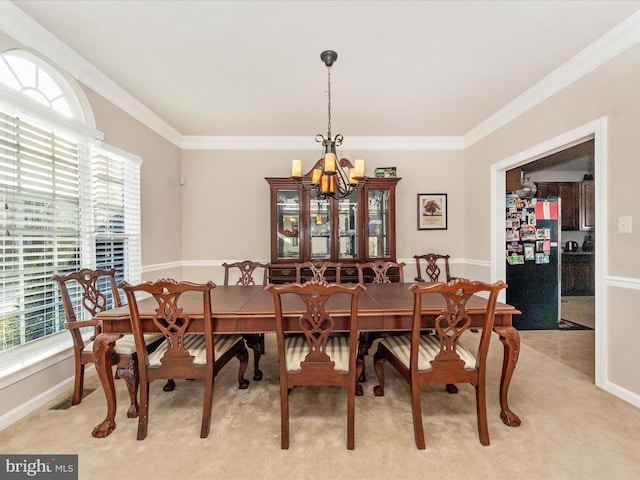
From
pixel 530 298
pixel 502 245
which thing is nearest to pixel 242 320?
pixel 502 245

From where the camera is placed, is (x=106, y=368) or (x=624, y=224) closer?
(x=106, y=368)

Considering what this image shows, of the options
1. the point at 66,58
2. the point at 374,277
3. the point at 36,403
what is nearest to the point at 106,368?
the point at 36,403

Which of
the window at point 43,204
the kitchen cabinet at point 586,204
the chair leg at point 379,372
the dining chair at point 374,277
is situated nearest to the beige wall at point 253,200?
the dining chair at point 374,277

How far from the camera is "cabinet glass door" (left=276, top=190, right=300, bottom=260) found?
3.93m

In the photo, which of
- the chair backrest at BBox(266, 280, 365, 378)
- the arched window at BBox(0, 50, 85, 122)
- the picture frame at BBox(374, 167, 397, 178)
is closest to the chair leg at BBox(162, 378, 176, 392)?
the chair backrest at BBox(266, 280, 365, 378)

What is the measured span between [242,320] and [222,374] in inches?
43.2

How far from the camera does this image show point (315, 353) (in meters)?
1.67

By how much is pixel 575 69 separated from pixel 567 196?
402 centimetres

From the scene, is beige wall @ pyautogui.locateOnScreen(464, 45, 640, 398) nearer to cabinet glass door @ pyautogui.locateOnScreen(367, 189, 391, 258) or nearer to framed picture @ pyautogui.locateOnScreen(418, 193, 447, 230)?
framed picture @ pyautogui.locateOnScreen(418, 193, 447, 230)

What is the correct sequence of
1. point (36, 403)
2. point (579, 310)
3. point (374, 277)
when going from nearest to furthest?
point (36, 403), point (374, 277), point (579, 310)

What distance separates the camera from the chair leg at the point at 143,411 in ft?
5.63

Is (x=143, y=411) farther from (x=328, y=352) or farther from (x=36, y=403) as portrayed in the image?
(x=328, y=352)

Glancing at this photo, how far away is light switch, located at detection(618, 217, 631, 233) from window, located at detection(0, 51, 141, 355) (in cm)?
403

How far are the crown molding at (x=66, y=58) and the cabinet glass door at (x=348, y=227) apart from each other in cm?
240
